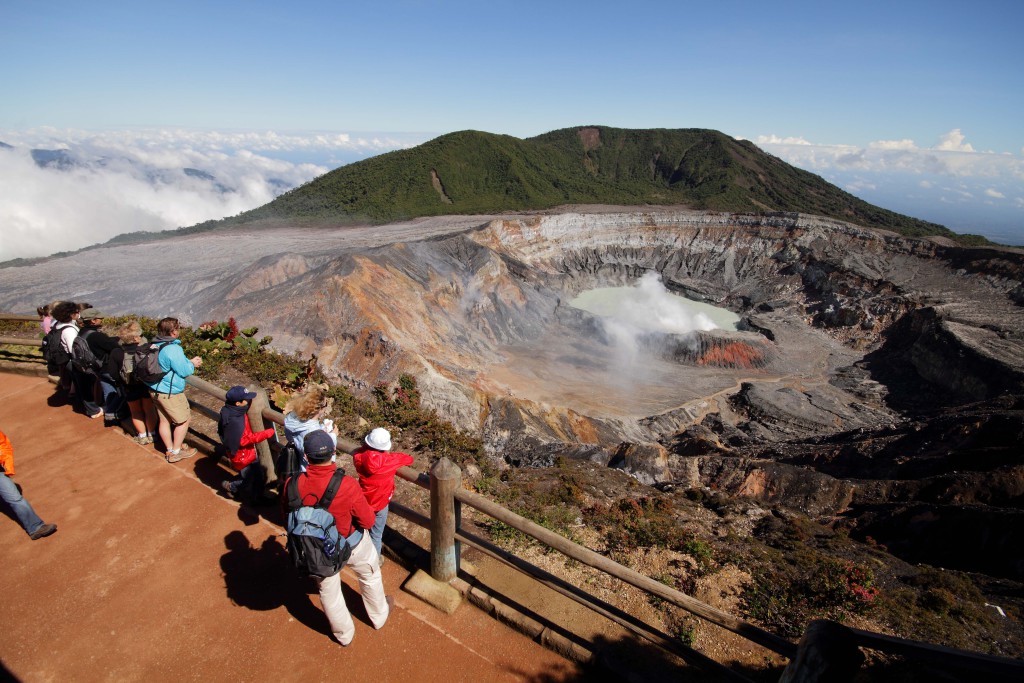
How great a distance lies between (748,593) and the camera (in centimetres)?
730

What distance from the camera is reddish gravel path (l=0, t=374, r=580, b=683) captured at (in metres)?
4.65

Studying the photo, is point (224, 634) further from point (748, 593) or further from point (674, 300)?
point (674, 300)

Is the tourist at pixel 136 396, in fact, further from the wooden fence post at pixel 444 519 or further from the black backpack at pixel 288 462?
the wooden fence post at pixel 444 519

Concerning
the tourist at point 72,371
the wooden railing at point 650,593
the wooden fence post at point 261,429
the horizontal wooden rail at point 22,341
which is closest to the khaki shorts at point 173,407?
the wooden railing at point 650,593

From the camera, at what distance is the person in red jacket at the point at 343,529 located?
13.8 feet

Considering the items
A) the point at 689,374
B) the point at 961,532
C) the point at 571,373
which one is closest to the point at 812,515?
the point at 961,532

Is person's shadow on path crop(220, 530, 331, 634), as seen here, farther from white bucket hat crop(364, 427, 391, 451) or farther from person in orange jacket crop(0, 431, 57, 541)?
person in orange jacket crop(0, 431, 57, 541)

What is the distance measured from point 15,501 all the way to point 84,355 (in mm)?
2873

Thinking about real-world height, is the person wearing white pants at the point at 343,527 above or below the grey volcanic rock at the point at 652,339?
above

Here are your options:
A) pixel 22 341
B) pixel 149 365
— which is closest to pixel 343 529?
pixel 149 365

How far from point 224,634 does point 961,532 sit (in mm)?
15063

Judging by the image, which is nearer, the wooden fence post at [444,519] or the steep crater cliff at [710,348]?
the wooden fence post at [444,519]

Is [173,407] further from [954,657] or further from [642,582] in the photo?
[954,657]

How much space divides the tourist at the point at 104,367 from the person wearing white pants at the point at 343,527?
6.06 m
